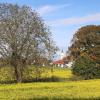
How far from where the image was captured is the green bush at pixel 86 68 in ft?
224

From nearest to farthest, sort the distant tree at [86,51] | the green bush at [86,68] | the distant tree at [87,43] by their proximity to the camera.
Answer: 1. the green bush at [86,68]
2. the distant tree at [86,51]
3. the distant tree at [87,43]

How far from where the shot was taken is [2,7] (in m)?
53.2

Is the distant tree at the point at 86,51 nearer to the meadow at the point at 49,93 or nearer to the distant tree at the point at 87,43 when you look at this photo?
the distant tree at the point at 87,43

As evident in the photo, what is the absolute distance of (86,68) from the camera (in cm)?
6812

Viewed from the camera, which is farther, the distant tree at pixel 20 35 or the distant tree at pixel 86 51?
the distant tree at pixel 86 51

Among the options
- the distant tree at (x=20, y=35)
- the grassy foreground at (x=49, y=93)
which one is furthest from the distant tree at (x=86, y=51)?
the grassy foreground at (x=49, y=93)

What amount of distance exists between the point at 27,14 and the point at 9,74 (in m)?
8.45

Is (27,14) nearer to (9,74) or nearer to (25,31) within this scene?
(25,31)

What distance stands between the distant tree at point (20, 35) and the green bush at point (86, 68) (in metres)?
15.7

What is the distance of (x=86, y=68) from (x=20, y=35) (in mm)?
18540

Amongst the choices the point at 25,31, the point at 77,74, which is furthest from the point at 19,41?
the point at 77,74

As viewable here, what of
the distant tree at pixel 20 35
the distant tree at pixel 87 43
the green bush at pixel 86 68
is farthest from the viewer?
the distant tree at pixel 87 43

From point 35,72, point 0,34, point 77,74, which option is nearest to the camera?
point 0,34

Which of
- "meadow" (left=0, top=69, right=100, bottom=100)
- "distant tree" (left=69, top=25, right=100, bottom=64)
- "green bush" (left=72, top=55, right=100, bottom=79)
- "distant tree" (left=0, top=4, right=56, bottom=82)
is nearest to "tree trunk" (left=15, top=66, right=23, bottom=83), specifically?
"distant tree" (left=0, top=4, right=56, bottom=82)
